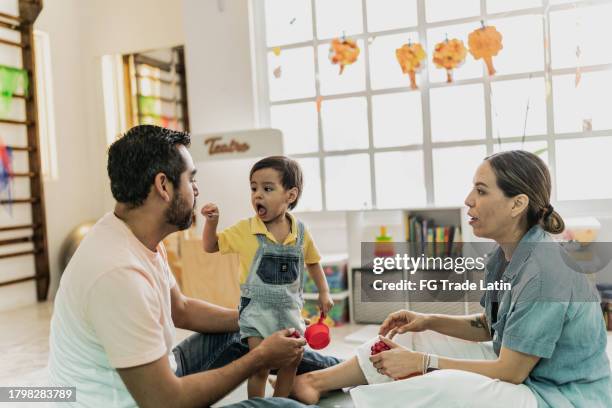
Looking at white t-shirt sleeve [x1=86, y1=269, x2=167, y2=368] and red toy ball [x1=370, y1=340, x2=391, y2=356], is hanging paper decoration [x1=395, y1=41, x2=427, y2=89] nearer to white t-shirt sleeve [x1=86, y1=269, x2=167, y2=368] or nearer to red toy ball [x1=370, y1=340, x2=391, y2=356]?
red toy ball [x1=370, y1=340, x2=391, y2=356]

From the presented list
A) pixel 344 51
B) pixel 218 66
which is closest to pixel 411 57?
pixel 344 51

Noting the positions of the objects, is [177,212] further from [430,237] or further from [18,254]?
[18,254]

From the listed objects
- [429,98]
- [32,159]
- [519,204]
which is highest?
[429,98]

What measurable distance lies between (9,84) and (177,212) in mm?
3989

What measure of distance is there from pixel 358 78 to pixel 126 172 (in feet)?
10.6

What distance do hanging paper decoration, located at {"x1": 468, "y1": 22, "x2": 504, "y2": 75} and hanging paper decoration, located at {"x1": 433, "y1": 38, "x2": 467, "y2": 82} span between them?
0.07 meters

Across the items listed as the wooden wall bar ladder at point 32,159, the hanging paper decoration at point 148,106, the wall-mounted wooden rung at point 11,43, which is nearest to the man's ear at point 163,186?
the wooden wall bar ladder at point 32,159

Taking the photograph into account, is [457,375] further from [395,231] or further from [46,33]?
[46,33]

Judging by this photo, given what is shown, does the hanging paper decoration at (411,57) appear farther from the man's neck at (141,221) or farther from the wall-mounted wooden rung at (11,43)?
the wall-mounted wooden rung at (11,43)

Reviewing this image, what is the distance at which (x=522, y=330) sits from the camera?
4.80 ft

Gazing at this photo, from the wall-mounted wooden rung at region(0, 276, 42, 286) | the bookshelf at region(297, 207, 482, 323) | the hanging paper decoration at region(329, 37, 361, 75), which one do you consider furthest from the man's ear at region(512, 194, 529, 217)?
the wall-mounted wooden rung at region(0, 276, 42, 286)

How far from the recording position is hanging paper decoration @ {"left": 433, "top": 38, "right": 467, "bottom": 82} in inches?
157

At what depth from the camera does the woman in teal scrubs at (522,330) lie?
1461 millimetres

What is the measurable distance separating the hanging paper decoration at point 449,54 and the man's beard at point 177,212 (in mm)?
2963
